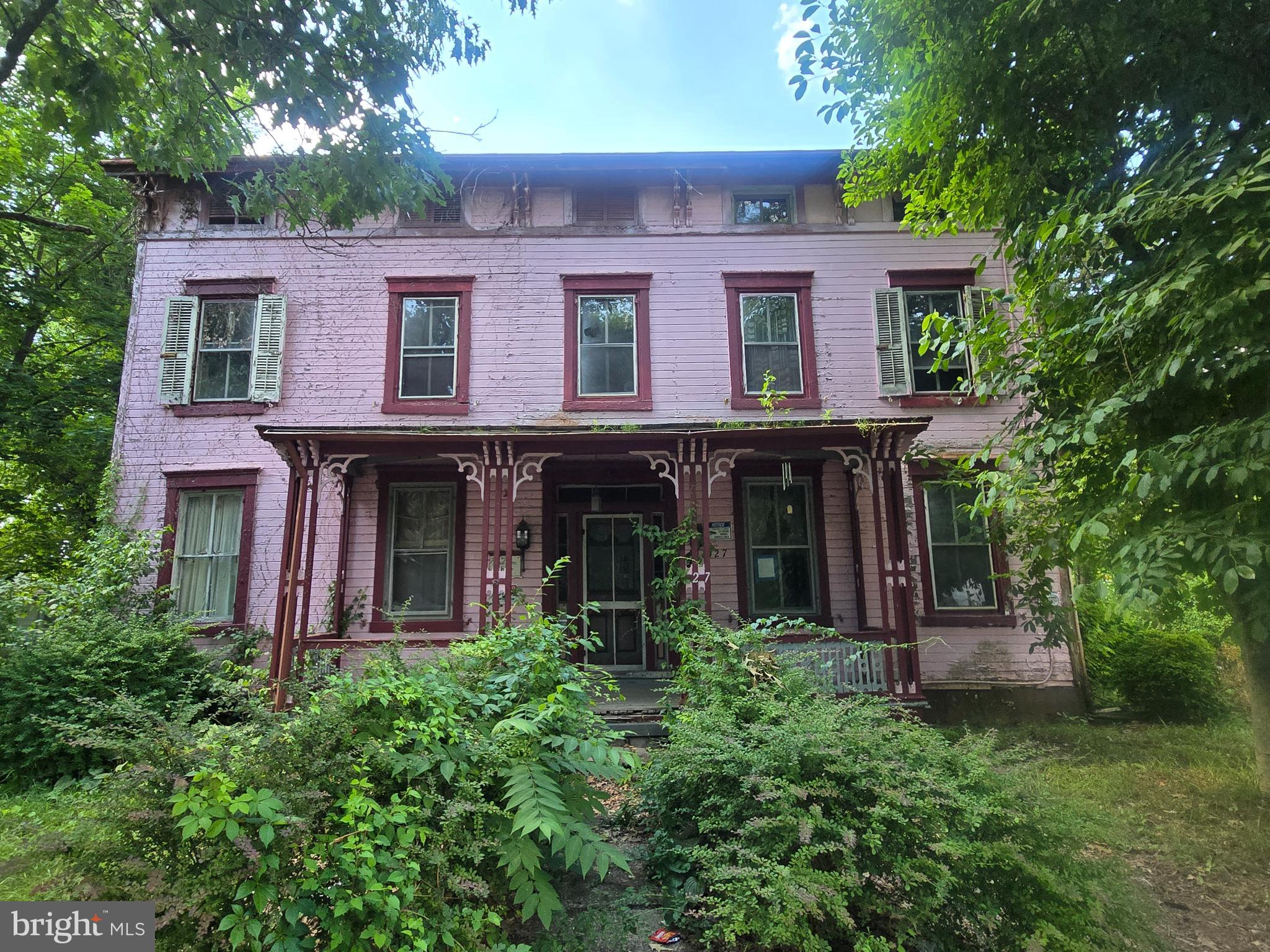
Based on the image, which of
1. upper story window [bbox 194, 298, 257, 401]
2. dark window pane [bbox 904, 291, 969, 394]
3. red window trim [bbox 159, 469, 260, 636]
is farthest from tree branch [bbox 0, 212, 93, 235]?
dark window pane [bbox 904, 291, 969, 394]

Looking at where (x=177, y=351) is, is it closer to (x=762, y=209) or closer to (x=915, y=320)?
(x=762, y=209)

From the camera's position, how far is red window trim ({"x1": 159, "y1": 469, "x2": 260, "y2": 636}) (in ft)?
31.1

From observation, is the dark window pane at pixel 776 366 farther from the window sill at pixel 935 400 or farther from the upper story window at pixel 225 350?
the upper story window at pixel 225 350

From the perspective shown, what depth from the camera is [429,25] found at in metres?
5.95

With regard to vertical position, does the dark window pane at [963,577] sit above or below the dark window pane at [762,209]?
below

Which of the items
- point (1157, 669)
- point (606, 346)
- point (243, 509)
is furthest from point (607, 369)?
point (1157, 669)

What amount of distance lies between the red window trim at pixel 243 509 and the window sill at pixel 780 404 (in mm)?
7355

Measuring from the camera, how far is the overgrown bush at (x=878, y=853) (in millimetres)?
3002

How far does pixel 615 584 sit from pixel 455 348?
4489 mm

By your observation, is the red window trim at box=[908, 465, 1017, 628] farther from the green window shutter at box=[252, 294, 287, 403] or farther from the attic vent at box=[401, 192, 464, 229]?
the green window shutter at box=[252, 294, 287, 403]

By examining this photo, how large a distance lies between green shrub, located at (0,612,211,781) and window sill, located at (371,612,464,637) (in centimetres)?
208

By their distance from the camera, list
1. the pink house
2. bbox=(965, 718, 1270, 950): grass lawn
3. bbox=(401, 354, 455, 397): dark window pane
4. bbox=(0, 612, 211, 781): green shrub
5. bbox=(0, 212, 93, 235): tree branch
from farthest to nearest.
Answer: bbox=(401, 354, 455, 397): dark window pane < the pink house < bbox=(0, 212, 93, 235): tree branch < bbox=(0, 612, 211, 781): green shrub < bbox=(965, 718, 1270, 950): grass lawn

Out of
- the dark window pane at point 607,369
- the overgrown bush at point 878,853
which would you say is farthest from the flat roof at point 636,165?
the overgrown bush at point 878,853

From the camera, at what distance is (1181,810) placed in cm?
580
